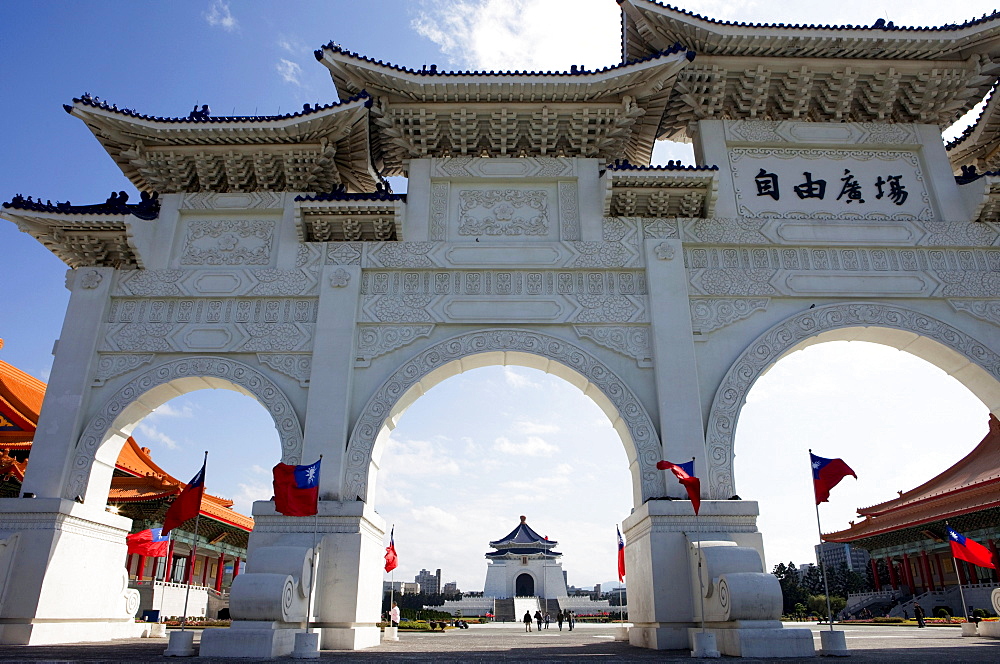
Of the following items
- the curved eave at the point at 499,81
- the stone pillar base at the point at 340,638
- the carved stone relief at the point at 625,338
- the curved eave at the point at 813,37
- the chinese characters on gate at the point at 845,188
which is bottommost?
the stone pillar base at the point at 340,638

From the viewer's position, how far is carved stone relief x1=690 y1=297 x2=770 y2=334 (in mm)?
9520

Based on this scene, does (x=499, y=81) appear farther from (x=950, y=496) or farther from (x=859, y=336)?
(x=950, y=496)

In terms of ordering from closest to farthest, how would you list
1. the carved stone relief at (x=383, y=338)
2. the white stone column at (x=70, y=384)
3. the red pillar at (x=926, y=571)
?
the white stone column at (x=70, y=384), the carved stone relief at (x=383, y=338), the red pillar at (x=926, y=571)

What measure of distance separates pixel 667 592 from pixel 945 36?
892 cm

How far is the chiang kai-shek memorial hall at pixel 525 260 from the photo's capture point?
8.95 metres

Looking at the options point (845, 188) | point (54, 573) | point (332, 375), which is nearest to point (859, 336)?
point (845, 188)

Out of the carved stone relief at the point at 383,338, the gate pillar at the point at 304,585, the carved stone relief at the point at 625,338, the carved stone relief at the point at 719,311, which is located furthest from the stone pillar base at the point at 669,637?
the carved stone relief at the point at 383,338

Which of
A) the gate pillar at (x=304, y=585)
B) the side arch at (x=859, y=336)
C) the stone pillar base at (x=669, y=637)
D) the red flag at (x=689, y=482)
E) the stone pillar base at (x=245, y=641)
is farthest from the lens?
the side arch at (x=859, y=336)

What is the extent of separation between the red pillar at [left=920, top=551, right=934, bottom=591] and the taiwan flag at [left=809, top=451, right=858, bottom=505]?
57.5 ft

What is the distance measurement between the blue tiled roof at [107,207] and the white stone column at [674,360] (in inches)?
296

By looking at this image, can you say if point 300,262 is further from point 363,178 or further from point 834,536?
point 834,536

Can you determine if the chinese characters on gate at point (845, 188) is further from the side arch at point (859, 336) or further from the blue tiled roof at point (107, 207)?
the blue tiled roof at point (107, 207)

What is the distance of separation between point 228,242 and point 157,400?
2561mm

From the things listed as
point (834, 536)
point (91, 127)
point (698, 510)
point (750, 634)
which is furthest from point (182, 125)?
point (834, 536)
